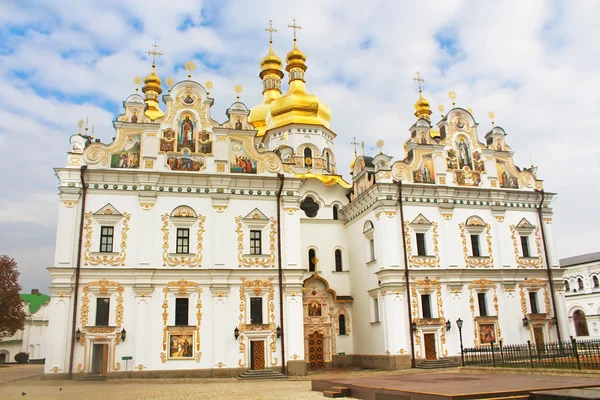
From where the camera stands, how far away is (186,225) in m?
25.2

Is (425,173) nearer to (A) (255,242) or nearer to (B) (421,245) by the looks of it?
A: (B) (421,245)

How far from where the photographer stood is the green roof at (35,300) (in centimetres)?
6114

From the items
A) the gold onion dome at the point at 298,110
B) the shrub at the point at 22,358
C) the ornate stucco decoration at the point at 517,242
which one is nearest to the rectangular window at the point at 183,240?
the gold onion dome at the point at 298,110

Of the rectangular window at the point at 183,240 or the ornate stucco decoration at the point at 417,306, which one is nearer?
the rectangular window at the point at 183,240

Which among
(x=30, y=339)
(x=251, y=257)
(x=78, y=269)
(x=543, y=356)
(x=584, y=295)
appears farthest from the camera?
(x=30, y=339)

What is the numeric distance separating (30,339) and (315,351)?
41.0 meters

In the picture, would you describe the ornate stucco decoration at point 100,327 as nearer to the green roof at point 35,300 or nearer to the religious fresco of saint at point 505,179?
the religious fresco of saint at point 505,179

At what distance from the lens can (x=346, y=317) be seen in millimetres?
30547

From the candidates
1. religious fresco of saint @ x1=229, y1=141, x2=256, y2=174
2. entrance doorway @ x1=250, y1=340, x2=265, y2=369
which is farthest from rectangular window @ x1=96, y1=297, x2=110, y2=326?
religious fresco of saint @ x1=229, y1=141, x2=256, y2=174

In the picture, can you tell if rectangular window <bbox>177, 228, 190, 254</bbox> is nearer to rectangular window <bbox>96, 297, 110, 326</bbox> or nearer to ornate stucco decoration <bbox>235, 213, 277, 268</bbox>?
ornate stucco decoration <bbox>235, 213, 277, 268</bbox>

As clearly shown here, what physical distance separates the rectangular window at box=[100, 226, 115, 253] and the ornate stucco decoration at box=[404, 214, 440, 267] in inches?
561

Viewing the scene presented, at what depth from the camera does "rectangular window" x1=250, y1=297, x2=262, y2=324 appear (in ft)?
82.0

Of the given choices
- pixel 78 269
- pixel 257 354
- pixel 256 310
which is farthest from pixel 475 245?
pixel 78 269

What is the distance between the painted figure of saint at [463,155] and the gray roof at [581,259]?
26.8 metres
